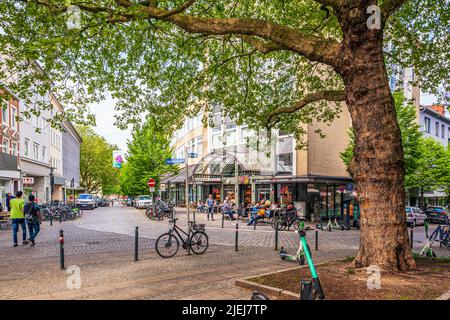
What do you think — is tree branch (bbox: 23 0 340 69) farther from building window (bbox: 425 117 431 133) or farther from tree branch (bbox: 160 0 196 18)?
building window (bbox: 425 117 431 133)

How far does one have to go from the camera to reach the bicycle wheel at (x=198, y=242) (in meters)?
10.8

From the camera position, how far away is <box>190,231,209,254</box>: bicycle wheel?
1084 centimetres

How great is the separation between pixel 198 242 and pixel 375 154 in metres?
5.82

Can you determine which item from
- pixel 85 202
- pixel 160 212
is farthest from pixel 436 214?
pixel 85 202

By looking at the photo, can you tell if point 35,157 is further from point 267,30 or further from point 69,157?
point 267,30

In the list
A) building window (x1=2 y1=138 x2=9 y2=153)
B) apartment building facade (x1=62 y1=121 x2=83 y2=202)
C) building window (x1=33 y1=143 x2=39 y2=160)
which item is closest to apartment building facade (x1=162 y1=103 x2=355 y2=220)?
building window (x1=2 y1=138 x2=9 y2=153)

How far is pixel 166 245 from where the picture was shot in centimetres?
1018

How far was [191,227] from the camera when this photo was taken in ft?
36.1

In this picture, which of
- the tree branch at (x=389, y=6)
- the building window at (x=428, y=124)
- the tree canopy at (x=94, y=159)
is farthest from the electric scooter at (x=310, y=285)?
the tree canopy at (x=94, y=159)

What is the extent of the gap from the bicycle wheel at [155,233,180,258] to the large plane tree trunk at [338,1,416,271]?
5048 millimetres

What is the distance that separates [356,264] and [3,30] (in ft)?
36.5

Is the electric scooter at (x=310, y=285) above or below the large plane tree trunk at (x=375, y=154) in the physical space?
below

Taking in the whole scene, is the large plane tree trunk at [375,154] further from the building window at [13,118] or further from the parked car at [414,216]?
the building window at [13,118]
